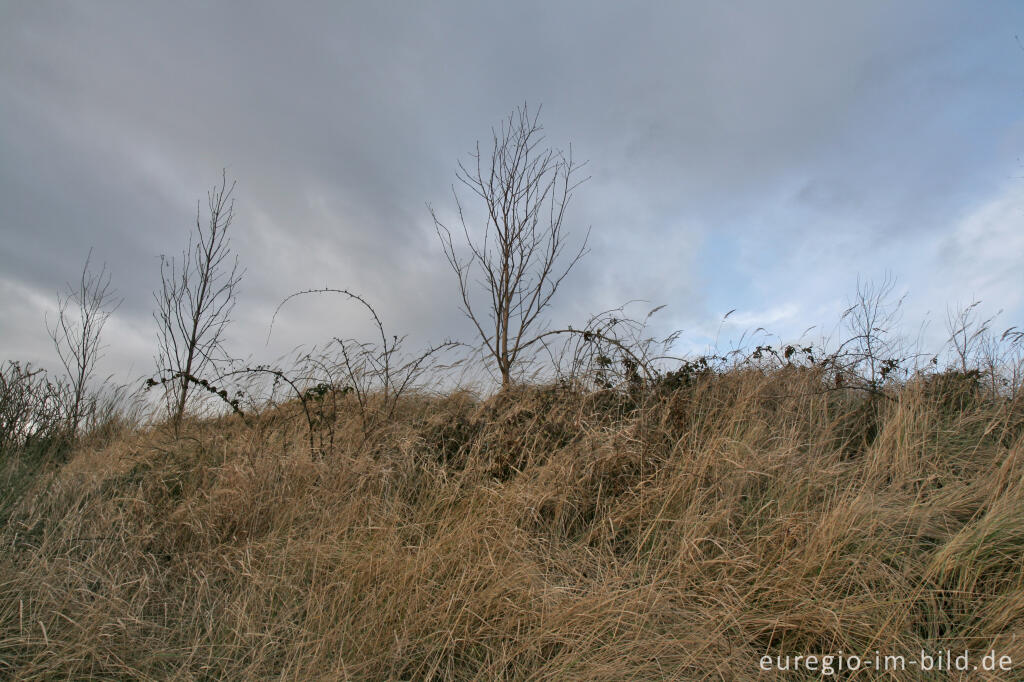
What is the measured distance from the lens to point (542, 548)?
3.08m

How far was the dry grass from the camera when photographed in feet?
7.99

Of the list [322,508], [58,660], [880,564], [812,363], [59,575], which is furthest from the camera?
[812,363]

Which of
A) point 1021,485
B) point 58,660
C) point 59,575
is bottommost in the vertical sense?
point 58,660

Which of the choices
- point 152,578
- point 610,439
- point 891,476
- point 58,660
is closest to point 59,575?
point 152,578

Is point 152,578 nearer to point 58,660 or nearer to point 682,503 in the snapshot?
point 58,660

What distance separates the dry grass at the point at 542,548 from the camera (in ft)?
7.99

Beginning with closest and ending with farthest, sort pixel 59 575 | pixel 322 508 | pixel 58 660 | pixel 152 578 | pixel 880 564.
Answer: pixel 58 660 < pixel 880 564 < pixel 59 575 < pixel 152 578 < pixel 322 508

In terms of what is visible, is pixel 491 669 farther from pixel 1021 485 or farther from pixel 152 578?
pixel 1021 485

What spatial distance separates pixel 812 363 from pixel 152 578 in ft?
19.6

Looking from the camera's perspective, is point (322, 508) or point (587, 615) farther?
point (322, 508)

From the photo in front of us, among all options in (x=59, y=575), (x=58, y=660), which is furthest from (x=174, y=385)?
(x=58, y=660)

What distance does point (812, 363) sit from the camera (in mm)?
5855

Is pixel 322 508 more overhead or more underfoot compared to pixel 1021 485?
more underfoot

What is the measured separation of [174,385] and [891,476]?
24.5 feet
